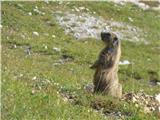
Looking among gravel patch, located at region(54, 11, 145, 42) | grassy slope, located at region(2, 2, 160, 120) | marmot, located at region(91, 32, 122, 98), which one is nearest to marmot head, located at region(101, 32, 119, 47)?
marmot, located at region(91, 32, 122, 98)

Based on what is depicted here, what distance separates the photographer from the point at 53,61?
87.2ft

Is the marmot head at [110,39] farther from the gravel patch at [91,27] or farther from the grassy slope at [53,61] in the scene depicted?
the gravel patch at [91,27]

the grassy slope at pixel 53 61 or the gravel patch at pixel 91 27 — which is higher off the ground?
the grassy slope at pixel 53 61

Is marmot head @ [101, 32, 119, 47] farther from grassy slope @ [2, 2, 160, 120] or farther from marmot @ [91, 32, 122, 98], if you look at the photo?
grassy slope @ [2, 2, 160, 120]

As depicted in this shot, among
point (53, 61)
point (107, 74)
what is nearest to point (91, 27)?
point (53, 61)

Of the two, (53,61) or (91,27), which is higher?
(53,61)

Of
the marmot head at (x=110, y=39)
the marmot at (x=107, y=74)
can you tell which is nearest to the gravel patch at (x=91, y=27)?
the marmot head at (x=110, y=39)

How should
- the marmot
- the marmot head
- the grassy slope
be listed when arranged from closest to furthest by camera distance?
the grassy slope, the marmot, the marmot head

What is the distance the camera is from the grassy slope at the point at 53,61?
10.1m

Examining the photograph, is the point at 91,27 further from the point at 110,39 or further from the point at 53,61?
the point at 110,39

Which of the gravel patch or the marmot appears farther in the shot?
the gravel patch

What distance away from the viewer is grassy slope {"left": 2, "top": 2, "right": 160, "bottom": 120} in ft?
33.2

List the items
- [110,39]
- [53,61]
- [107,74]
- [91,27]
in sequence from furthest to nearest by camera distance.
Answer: [91,27]
[53,61]
[110,39]
[107,74]

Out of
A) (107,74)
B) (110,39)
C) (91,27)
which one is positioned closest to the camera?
(107,74)
